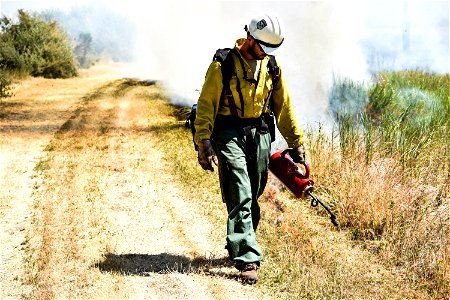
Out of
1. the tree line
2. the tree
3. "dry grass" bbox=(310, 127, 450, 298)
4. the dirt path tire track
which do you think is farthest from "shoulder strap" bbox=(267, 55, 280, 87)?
the tree

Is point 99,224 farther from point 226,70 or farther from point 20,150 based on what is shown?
point 20,150

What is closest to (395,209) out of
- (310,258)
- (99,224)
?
(310,258)

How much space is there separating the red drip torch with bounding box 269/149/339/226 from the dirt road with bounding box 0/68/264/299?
0.85 metres

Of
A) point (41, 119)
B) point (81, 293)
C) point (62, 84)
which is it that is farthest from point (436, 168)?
point (62, 84)

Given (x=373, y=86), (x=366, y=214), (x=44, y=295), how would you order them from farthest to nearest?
1. (x=373, y=86)
2. (x=366, y=214)
3. (x=44, y=295)

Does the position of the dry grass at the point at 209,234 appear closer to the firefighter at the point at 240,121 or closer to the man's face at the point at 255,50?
the firefighter at the point at 240,121

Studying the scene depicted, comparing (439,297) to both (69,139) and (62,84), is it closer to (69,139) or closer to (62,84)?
(69,139)

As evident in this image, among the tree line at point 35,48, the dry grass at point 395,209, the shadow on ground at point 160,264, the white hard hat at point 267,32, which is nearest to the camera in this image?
the white hard hat at point 267,32

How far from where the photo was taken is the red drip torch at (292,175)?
14.8 ft

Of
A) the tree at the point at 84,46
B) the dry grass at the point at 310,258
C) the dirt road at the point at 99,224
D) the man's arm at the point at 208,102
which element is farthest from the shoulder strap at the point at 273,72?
the tree at the point at 84,46

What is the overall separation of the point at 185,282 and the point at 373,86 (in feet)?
26.4

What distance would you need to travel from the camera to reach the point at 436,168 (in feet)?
20.9

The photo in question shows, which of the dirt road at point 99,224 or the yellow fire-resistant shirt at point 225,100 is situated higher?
the yellow fire-resistant shirt at point 225,100

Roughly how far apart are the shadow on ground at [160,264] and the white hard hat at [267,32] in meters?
1.76
